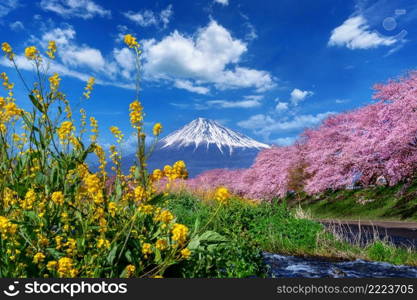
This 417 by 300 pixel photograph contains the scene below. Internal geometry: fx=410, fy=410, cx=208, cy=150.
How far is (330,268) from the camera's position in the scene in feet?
31.5

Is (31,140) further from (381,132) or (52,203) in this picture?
(381,132)

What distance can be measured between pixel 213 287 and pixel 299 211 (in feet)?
44.8

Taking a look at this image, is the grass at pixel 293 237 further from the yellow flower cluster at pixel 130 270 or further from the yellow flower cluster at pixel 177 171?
the yellow flower cluster at pixel 177 171

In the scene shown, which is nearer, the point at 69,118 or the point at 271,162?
the point at 69,118

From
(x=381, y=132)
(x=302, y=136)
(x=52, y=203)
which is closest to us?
(x=52, y=203)

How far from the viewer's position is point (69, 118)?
22.1 feet

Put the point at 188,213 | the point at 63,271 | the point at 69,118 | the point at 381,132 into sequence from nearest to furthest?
the point at 63,271, the point at 69,118, the point at 188,213, the point at 381,132

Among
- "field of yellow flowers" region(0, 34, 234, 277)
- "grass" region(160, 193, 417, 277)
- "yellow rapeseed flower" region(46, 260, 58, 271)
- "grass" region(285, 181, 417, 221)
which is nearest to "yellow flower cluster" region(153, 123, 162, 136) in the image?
"field of yellow flowers" region(0, 34, 234, 277)

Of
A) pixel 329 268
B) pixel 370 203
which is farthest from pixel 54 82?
pixel 370 203

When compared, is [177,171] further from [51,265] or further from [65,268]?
[51,265]

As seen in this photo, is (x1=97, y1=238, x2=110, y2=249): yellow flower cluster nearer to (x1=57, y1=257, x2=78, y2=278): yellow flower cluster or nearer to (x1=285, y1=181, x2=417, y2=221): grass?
(x1=57, y1=257, x2=78, y2=278): yellow flower cluster

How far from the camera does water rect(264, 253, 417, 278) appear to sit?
352 inches

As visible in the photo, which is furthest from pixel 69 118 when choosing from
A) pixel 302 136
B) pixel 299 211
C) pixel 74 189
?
pixel 302 136

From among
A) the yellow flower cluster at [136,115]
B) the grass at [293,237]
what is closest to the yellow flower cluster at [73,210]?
the yellow flower cluster at [136,115]
